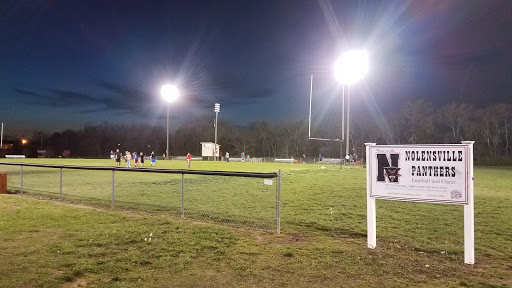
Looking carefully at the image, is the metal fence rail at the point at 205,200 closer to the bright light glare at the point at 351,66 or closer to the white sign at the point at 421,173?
the white sign at the point at 421,173

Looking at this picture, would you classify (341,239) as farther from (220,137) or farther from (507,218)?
(220,137)

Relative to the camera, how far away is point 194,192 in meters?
14.1

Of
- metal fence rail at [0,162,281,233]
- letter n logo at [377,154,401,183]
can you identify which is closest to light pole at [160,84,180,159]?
metal fence rail at [0,162,281,233]

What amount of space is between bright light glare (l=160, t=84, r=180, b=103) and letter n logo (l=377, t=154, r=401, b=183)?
204ft

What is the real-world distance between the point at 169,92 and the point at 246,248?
6333 centimetres

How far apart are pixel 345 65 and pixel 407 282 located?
107ft

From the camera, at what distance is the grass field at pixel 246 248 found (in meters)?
4.46

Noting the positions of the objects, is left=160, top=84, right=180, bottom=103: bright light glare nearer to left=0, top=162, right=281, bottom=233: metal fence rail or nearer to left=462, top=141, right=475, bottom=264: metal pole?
left=0, top=162, right=281, bottom=233: metal fence rail

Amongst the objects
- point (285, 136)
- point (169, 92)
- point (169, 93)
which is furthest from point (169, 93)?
point (285, 136)

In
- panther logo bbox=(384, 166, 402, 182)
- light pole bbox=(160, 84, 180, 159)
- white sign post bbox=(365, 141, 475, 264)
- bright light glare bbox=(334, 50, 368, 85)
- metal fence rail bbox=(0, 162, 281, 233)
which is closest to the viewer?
white sign post bbox=(365, 141, 475, 264)

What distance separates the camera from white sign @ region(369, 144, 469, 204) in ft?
17.7

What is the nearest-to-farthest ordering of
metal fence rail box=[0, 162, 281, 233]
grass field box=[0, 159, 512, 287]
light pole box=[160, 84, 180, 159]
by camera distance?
grass field box=[0, 159, 512, 287] < metal fence rail box=[0, 162, 281, 233] < light pole box=[160, 84, 180, 159]

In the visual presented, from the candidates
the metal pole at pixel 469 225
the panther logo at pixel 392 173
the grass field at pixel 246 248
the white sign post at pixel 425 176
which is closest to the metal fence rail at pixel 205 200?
the grass field at pixel 246 248

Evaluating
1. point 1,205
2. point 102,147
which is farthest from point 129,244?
point 102,147
